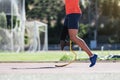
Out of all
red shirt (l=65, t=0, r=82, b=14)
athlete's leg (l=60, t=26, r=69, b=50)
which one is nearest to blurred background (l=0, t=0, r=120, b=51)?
athlete's leg (l=60, t=26, r=69, b=50)

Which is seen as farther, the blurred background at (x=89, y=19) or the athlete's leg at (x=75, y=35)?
the blurred background at (x=89, y=19)

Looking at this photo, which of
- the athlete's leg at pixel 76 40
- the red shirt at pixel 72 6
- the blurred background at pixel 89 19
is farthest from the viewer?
the blurred background at pixel 89 19

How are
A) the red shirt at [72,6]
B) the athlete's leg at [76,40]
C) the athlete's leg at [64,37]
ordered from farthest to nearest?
the athlete's leg at [64,37], the red shirt at [72,6], the athlete's leg at [76,40]

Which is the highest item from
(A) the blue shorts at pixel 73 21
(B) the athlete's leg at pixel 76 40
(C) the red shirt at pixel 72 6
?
(C) the red shirt at pixel 72 6

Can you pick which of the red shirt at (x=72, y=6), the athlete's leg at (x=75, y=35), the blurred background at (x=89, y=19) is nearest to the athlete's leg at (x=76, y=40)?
the athlete's leg at (x=75, y=35)

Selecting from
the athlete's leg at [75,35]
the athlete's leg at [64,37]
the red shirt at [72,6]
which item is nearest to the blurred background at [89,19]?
the athlete's leg at [64,37]

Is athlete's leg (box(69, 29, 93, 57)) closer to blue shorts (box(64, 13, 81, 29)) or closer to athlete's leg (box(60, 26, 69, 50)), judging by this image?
blue shorts (box(64, 13, 81, 29))

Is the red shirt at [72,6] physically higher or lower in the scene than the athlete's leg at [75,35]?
higher

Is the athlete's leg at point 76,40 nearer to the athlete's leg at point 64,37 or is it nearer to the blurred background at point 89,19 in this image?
the athlete's leg at point 64,37

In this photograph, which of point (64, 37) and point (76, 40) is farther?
point (64, 37)

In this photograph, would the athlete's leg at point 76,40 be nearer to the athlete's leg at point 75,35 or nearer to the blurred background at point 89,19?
the athlete's leg at point 75,35

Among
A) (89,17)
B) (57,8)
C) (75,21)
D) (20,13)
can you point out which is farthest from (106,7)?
(75,21)

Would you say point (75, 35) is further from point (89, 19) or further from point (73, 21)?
point (89, 19)

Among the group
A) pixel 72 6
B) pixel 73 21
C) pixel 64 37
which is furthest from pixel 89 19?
pixel 73 21
